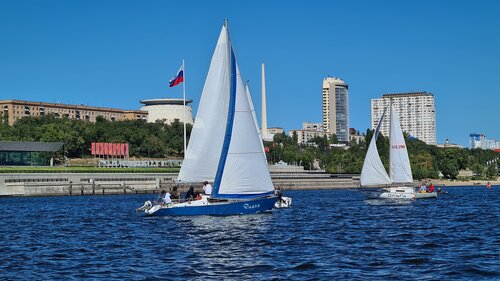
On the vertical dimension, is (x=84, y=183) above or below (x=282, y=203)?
above

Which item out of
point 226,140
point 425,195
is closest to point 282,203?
point 425,195

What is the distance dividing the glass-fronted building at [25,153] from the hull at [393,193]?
86266 millimetres

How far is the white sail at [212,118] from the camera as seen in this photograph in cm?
5519

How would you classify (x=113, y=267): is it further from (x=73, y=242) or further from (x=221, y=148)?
(x=221, y=148)

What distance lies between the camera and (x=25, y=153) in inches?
6142

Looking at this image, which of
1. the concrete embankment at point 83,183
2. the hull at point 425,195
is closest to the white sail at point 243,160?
the hull at point 425,195

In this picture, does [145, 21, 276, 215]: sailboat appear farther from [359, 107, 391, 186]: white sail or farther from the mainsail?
[359, 107, 391, 186]: white sail

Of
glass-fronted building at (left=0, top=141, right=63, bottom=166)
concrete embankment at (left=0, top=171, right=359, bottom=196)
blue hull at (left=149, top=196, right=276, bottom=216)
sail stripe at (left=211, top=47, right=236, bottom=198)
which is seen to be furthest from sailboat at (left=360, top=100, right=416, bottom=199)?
glass-fronted building at (left=0, top=141, right=63, bottom=166)

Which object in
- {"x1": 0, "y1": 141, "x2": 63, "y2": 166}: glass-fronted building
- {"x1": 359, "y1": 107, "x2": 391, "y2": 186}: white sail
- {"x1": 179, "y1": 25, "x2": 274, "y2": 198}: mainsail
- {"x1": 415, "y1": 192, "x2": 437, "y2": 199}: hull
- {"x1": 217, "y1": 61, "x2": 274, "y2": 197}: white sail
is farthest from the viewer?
{"x1": 0, "y1": 141, "x2": 63, "y2": 166}: glass-fronted building

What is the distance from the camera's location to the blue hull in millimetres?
53875

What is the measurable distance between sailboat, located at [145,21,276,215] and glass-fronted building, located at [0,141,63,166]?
103 meters

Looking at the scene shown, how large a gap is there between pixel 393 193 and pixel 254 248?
5254cm

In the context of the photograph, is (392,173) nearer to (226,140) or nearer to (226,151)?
(226,140)

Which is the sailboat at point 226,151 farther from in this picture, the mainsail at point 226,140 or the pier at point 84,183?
the pier at point 84,183
